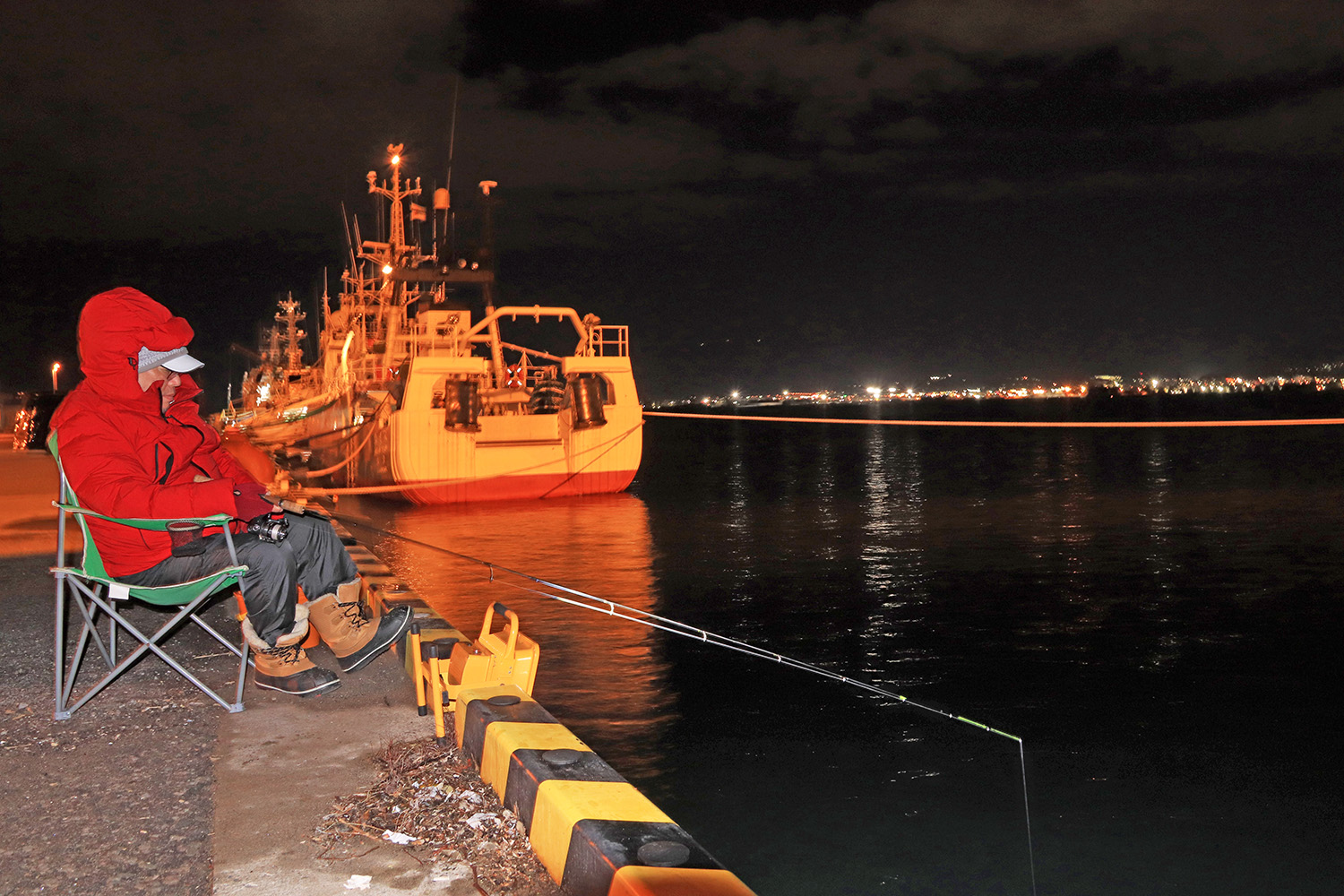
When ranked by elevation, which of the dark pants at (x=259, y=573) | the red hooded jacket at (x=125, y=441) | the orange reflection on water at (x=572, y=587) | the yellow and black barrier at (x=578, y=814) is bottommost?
the orange reflection on water at (x=572, y=587)

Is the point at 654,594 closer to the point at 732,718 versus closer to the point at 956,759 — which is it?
the point at 732,718

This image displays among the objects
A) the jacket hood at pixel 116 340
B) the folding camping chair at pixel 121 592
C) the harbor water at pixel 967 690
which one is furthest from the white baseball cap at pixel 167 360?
the harbor water at pixel 967 690

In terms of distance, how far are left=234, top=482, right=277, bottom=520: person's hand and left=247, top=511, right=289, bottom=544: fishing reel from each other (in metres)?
0.02

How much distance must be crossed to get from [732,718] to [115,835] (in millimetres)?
3687

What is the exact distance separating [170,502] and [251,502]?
0.90ft

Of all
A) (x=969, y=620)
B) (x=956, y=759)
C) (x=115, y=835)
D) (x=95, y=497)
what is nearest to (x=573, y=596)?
(x=969, y=620)

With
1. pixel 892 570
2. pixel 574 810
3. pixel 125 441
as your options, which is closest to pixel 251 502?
pixel 125 441

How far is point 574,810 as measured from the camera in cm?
226

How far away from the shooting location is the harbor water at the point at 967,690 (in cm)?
406

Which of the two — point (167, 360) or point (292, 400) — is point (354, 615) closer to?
point (167, 360)

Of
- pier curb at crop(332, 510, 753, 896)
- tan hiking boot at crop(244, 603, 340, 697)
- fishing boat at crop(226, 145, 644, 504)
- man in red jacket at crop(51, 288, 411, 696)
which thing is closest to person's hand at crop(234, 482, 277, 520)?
man in red jacket at crop(51, 288, 411, 696)

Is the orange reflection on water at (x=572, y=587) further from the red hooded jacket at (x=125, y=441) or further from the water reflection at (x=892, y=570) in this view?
the red hooded jacket at (x=125, y=441)

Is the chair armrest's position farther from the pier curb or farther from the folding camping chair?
the pier curb

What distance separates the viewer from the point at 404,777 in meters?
2.76
